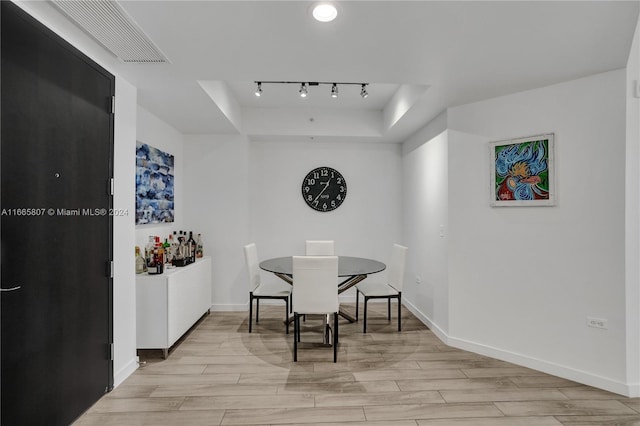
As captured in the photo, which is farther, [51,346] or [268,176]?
[268,176]

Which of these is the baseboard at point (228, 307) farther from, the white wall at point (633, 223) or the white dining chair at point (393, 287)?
the white wall at point (633, 223)

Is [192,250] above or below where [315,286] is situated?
above

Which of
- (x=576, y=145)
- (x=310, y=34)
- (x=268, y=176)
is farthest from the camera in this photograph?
(x=268, y=176)

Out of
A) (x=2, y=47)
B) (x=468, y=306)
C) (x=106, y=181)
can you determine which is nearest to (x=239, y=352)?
(x=106, y=181)

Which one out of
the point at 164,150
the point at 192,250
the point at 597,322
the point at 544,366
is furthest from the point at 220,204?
the point at 597,322

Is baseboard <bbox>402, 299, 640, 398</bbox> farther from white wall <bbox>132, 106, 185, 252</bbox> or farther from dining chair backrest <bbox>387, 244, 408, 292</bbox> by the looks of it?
white wall <bbox>132, 106, 185, 252</bbox>

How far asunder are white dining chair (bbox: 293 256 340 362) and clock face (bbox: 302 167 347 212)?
199cm

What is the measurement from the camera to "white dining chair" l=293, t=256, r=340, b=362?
2885mm

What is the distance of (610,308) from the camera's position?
2.49 meters

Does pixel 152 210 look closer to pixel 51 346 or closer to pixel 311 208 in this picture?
pixel 51 346

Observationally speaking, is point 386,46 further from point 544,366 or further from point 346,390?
point 544,366

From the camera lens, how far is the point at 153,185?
3.47 meters

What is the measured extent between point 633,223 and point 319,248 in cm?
308

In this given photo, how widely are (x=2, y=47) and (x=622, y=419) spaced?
412 centimetres
